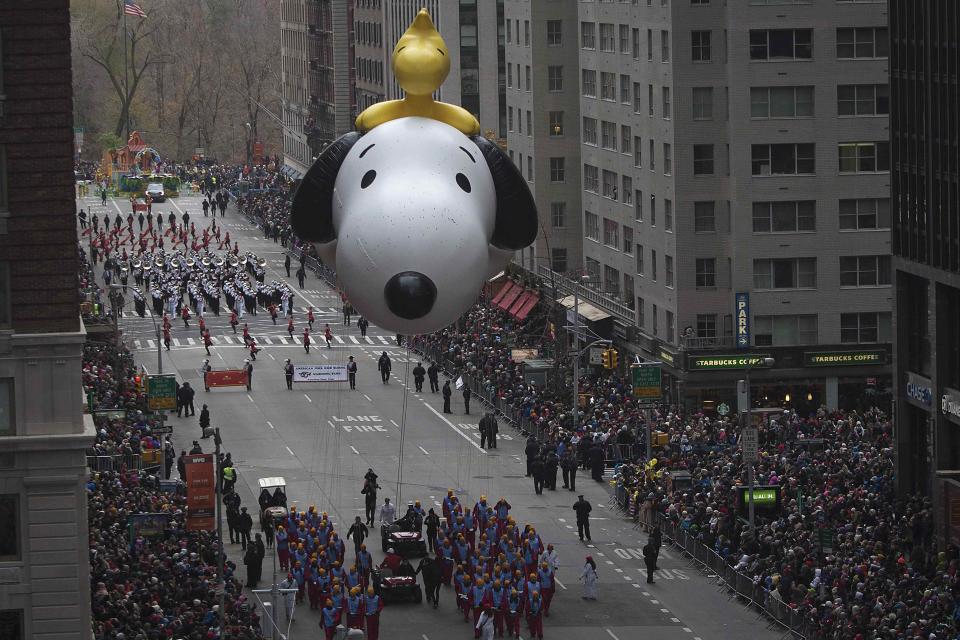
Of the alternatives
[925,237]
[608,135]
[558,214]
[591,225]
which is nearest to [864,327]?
[608,135]

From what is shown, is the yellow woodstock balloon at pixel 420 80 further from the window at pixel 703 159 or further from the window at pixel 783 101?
the window at pixel 703 159

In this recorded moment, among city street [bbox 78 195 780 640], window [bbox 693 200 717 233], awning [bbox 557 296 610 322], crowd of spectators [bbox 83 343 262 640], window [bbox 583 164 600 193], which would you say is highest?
window [bbox 583 164 600 193]

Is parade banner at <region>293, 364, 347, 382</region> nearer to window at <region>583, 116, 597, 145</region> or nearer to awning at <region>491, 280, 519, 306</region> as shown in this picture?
awning at <region>491, 280, 519, 306</region>

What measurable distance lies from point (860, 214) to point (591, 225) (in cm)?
1960

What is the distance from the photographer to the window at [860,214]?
8819 cm


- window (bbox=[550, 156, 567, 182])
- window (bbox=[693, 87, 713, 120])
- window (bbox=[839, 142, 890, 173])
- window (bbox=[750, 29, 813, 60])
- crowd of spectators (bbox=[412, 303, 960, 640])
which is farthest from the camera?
window (bbox=[550, 156, 567, 182])

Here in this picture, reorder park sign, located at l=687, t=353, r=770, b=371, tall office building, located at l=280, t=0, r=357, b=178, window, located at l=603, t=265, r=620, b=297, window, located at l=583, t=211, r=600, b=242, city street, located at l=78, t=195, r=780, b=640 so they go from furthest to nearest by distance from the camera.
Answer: tall office building, located at l=280, t=0, r=357, b=178
window, located at l=583, t=211, r=600, b=242
window, located at l=603, t=265, r=620, b=297
park sign, located at l=687, t=353, r=770, b=371
city street, located at l=78, t=195, r=780, b=640

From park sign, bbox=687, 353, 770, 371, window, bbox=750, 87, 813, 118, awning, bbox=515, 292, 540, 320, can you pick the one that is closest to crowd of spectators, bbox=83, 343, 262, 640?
park sign, bbox=687, 353, 770, 371

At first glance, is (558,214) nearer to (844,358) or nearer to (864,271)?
(864,271)

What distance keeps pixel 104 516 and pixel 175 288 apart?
60.4m

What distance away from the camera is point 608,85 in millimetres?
101875

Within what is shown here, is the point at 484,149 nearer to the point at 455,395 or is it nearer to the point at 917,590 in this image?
the point at 917,590

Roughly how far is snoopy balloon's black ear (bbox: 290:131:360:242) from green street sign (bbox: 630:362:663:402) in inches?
1694

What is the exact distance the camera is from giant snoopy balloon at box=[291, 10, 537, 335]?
3023 centimetres
